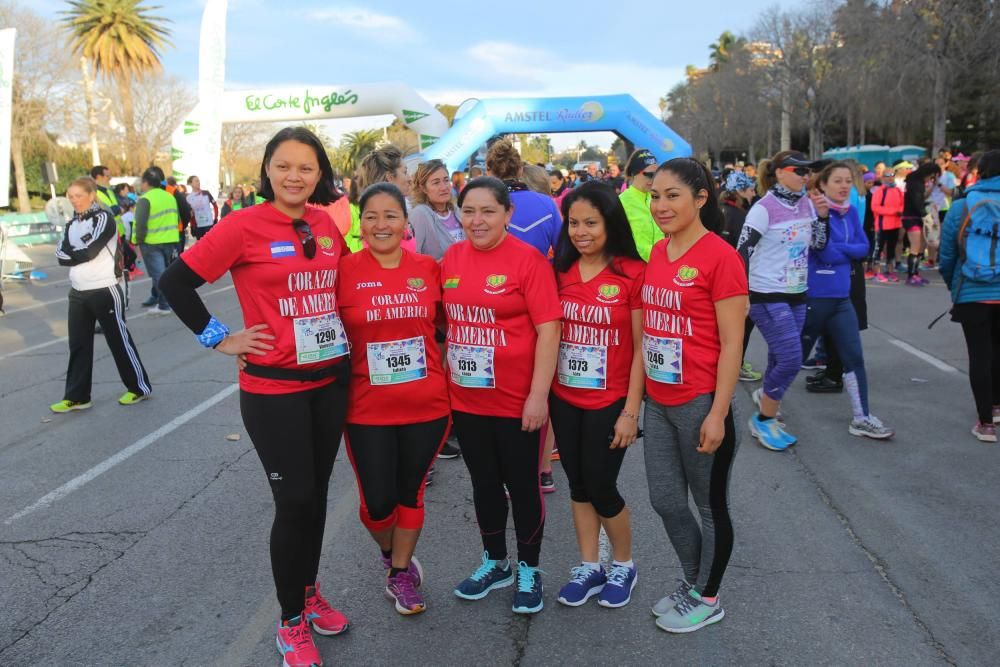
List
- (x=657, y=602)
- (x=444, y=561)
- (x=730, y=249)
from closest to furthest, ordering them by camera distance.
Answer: (x=730, y=249) → (x=657, y=602) → (x=444, y=561)

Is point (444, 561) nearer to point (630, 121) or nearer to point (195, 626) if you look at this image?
point (195, 626)

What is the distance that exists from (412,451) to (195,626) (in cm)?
121

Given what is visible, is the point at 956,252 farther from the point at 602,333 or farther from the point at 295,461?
the point at 295,461

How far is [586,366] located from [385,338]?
2.71 ft

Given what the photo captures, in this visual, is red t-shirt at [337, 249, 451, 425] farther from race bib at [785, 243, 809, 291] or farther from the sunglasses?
race bib at [785, 243, 809, 291]

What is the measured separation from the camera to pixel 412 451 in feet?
9.99

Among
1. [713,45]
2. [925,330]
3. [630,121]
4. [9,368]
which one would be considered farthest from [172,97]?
[713,45]

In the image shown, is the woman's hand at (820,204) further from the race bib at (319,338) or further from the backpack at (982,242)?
the race bib at (319,338)

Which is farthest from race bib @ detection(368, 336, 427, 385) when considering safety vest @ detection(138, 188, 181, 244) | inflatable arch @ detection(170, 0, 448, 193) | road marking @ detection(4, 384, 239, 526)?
inflatable arch @ detection(170, 0, 448, 193)

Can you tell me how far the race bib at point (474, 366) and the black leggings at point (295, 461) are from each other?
477 millimetres

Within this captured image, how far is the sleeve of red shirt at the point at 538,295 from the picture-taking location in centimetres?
290

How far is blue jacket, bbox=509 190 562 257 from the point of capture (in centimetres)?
435

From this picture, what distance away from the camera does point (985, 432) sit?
201 inches

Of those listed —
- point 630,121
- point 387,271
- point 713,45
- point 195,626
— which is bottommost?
point 195,626
